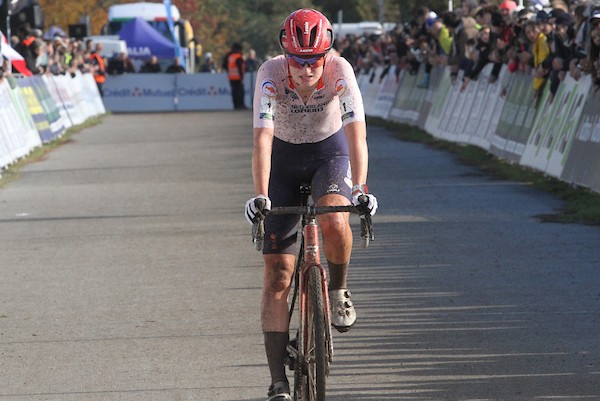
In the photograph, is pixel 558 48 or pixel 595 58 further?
pixel 558 48

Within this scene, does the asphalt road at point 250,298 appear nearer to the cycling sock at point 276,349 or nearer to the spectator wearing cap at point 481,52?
the cycling sock at point 276,349

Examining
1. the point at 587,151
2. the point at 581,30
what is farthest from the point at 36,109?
the point at 587,151

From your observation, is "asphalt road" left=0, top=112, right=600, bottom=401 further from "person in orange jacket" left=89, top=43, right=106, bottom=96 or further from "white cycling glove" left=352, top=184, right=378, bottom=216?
"person in orange jacket" left=89, top=43, right=106, bottom=96

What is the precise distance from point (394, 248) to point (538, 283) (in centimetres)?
234

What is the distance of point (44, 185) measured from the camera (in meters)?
20.4

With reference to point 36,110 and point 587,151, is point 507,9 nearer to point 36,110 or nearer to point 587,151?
point 587,151

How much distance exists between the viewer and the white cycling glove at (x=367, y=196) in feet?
21.2

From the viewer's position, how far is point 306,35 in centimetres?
673

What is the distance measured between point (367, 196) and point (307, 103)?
0.81 metres

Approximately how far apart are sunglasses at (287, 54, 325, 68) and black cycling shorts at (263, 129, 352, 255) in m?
0.43

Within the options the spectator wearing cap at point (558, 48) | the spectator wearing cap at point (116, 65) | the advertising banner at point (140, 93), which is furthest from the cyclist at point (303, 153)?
the spectator wearing cap at point (116, 65)

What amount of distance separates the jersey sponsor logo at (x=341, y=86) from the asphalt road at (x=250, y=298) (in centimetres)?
142

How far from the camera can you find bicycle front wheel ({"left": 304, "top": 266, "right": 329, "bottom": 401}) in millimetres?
6297

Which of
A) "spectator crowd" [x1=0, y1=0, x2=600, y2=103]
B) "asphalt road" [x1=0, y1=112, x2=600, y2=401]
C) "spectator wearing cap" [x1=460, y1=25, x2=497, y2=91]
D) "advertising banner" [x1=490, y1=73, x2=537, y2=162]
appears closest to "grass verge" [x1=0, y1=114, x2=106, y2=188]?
"spectator crowd" [x1=0, y1=0, x2=600, y2=103]
